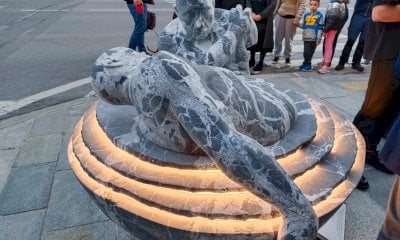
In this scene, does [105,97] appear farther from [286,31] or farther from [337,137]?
[286,31]

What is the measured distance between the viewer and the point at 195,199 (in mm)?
1466

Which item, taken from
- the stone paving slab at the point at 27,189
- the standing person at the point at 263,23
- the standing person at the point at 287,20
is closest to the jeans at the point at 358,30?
the standing person at the point at 287,20

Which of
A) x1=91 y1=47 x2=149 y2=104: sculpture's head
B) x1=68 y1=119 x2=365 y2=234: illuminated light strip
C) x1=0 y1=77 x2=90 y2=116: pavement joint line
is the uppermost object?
x1=91 y1=47 x2=149 y2=104: sculpture's head

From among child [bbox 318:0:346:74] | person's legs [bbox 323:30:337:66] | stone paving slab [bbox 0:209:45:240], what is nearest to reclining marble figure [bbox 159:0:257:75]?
stone paving slab [bbox 0:209:45:240]

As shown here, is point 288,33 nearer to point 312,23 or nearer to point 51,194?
point 312,23

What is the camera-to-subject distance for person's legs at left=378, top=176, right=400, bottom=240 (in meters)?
1.72

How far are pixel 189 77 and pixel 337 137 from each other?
999 mm

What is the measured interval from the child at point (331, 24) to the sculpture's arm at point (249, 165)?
182 inches

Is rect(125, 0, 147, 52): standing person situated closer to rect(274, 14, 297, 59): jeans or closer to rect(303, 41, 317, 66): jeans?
rect(274, 14, 297, 59): jeans

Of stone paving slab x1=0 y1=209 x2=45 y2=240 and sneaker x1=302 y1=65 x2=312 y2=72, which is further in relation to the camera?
sneaker x1=302 y1=65 x2=312 y2=72

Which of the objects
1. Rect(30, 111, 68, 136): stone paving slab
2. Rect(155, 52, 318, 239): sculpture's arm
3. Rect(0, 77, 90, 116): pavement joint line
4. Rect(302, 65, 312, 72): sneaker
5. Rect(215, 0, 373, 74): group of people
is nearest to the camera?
Rect(155, 52, 318, 239): sculpture's arm

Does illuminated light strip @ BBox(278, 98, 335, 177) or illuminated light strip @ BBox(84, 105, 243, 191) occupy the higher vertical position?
illuminated light strip @ BBox(84, 105, 243, 191)

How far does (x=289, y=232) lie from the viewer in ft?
4.07

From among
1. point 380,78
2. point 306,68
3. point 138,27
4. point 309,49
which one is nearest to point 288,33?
point 309,49
